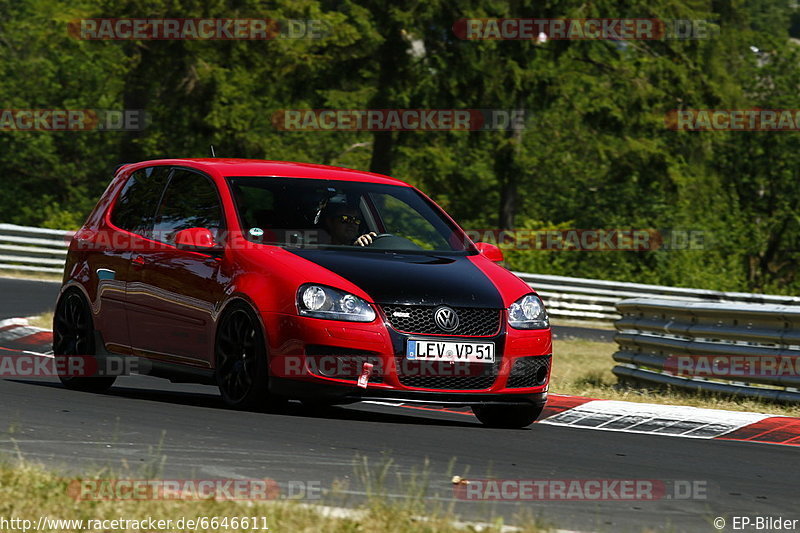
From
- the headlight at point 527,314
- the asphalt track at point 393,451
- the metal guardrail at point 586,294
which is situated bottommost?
the metal guardrail at point 586,294

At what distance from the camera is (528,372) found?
900 centimetres

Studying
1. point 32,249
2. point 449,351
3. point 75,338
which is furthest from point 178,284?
point 32,249

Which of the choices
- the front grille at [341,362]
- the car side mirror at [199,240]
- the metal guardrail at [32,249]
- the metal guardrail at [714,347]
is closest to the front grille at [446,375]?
the front grille at [341,362]

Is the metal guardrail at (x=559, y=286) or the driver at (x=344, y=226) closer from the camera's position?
the driver at (x=344, y=226)

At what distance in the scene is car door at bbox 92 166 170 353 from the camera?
9992mm

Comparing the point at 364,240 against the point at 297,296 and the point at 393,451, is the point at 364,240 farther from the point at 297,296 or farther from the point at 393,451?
the point at 393,451

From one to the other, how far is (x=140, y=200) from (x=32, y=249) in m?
18.2

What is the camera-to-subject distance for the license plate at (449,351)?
8492mm

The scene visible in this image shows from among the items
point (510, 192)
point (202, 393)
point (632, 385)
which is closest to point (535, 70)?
point (510, 192)

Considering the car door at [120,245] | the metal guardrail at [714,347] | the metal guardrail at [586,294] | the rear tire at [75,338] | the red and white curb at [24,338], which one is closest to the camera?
the car door at [120,245]

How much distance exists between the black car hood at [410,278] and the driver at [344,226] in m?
0.35

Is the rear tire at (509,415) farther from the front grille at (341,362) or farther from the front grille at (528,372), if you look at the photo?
the front grille at (341,362)

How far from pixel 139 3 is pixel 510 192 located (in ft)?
37.8

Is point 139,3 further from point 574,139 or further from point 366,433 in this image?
point 366,433
